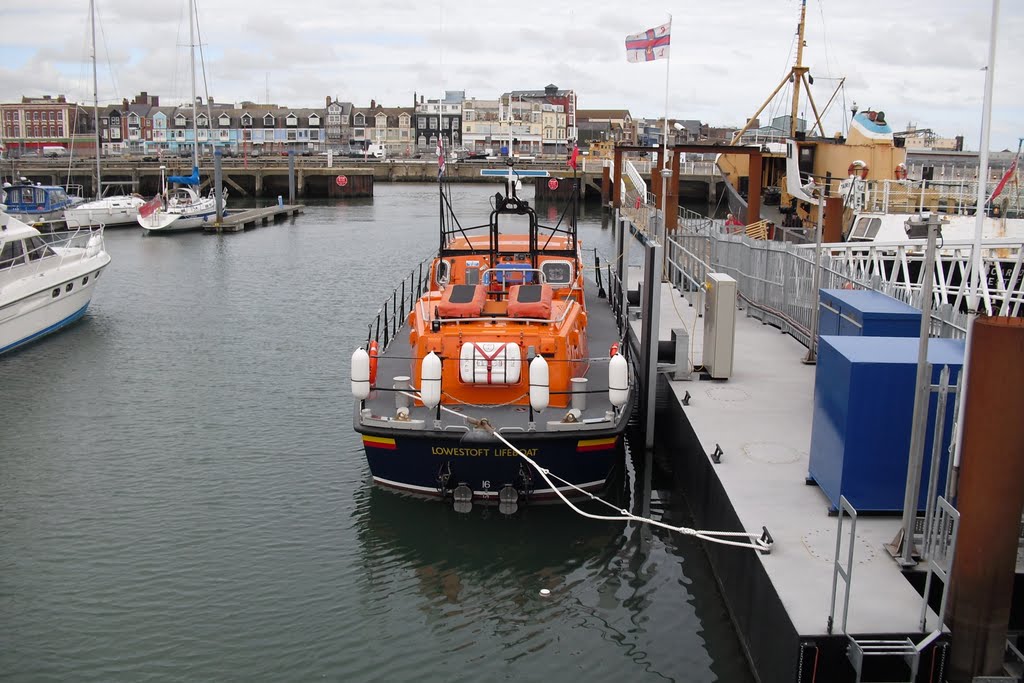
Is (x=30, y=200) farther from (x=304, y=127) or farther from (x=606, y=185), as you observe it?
(x=304, y=127)

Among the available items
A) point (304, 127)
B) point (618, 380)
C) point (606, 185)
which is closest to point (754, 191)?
point (618, 380)

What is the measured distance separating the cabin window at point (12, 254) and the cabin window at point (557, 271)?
14442mm

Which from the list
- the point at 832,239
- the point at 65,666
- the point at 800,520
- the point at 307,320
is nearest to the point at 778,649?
the point at 800,520

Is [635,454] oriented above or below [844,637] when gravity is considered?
below

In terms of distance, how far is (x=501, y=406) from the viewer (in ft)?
42.8

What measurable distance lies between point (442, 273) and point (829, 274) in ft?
22.4

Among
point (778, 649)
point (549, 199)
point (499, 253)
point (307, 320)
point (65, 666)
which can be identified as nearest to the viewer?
point (778, 649)

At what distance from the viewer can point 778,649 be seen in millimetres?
7867

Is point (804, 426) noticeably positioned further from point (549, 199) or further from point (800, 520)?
point (549, 199)

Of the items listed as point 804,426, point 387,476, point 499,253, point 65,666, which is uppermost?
point 499,253

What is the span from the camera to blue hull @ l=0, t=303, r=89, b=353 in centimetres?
2275

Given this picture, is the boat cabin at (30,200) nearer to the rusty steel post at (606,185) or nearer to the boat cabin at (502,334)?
the rusty steel post at (606,185)

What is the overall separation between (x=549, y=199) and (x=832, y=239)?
4920cm

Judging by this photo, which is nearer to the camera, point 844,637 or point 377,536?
point 844,637
